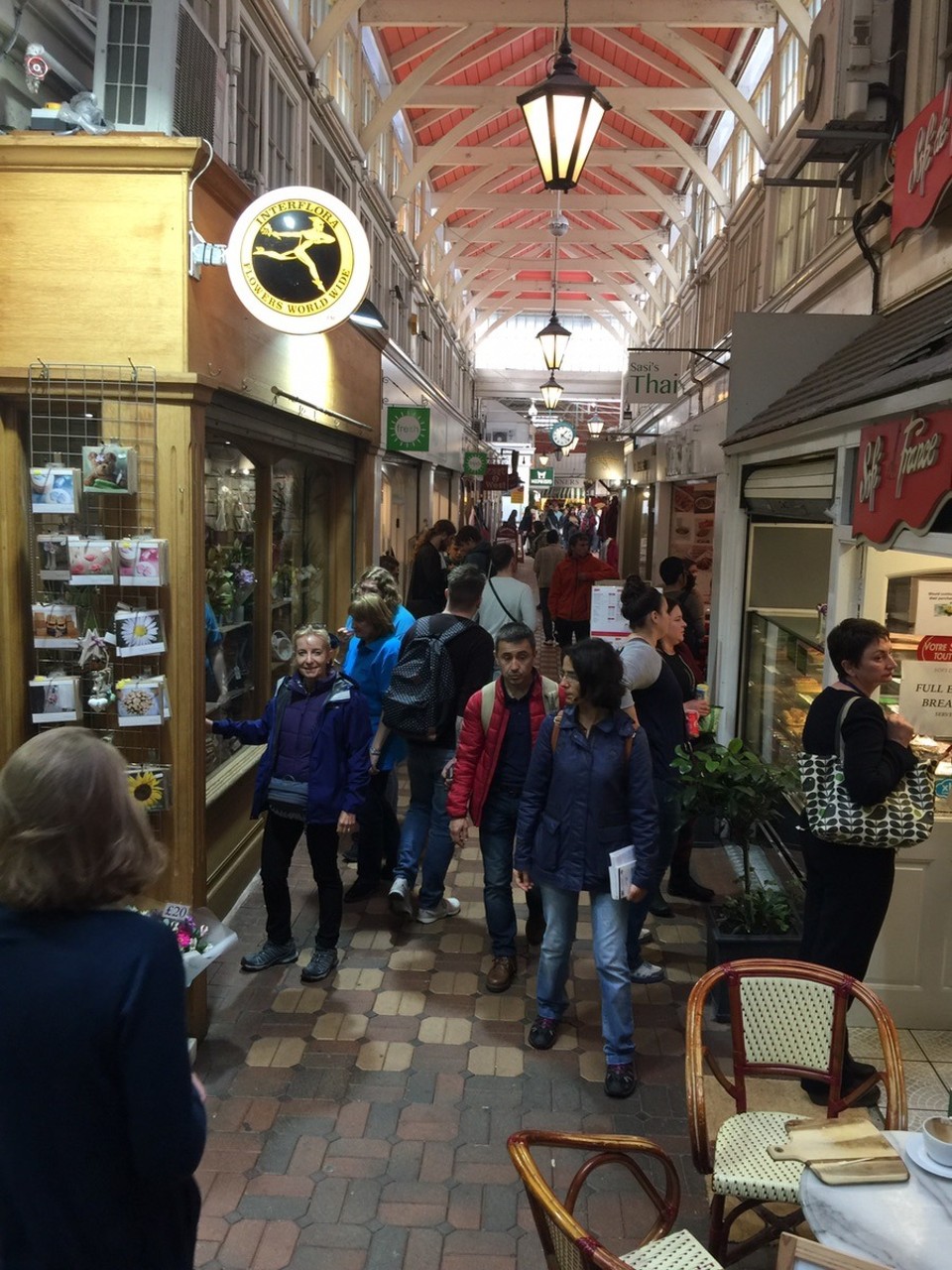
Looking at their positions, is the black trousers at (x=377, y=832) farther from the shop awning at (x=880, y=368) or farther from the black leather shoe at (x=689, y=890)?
the shop awning at (x=880, y=368)

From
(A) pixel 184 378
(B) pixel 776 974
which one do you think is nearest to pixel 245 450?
(A) pixel 184 378

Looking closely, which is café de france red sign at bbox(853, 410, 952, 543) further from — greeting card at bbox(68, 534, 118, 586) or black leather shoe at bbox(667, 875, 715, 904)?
greeting card at bbox(68, 534, 118, 586)

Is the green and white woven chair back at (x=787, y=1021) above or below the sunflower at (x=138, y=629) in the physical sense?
below

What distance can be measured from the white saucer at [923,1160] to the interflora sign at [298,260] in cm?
413

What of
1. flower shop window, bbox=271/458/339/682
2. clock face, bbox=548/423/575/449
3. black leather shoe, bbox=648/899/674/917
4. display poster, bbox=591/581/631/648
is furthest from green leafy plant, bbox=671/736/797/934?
clock face, bbox=548/423/575/449

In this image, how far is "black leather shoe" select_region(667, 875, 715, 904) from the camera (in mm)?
5887

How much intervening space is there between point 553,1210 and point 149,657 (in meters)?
2.93

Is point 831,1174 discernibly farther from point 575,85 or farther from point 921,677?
point 575,85

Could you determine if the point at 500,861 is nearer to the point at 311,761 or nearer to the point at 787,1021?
the point at 311,761

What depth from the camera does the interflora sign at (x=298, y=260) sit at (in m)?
4.54

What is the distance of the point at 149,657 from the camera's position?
4195mm

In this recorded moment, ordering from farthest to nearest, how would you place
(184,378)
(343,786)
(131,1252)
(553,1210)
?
(343,786)
(184,378)
(553,1210)
(131,1252)

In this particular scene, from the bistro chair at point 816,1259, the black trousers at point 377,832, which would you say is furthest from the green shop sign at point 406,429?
the bistro chair at point 816,1259

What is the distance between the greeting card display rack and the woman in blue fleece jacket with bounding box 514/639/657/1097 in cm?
167
